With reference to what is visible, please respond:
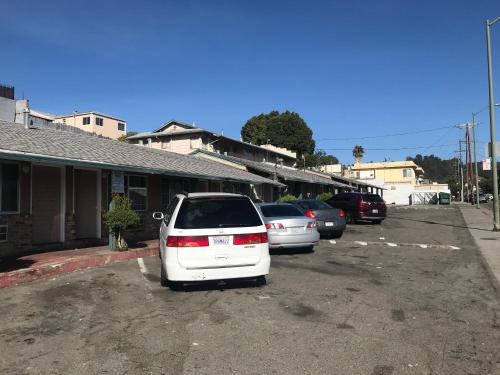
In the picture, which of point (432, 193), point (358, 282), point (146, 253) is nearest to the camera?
point (358, 282)

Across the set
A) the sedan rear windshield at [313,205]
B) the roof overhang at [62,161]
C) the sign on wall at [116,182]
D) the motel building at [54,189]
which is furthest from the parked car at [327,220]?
the sign on wall at [116,182]

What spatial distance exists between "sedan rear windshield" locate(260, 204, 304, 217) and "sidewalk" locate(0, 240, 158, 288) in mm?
3256

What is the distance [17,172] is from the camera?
11.5 m

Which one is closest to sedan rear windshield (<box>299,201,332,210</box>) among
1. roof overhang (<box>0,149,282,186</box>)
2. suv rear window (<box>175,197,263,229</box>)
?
roof overhang (<box>0,149,282,186</box>)

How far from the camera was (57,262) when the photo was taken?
9656 mm

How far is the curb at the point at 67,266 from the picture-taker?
827 centimetres

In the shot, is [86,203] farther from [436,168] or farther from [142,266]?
[436,168]

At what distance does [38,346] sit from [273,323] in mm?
2801

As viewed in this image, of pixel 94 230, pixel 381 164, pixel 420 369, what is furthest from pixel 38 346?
pixel 381 164

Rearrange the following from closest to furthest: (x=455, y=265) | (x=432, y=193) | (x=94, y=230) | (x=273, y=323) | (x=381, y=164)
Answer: (x=273, y=323) < (x=455, y=265) < (x=94, y=230) < (x=432, y=193) < (x=381, y=164)

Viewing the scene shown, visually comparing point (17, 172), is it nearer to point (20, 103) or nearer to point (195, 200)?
point (195, 200)

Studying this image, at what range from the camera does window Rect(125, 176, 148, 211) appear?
15.7 metres

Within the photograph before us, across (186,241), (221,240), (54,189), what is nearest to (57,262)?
(54,189)

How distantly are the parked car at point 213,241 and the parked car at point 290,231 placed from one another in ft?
14.0
